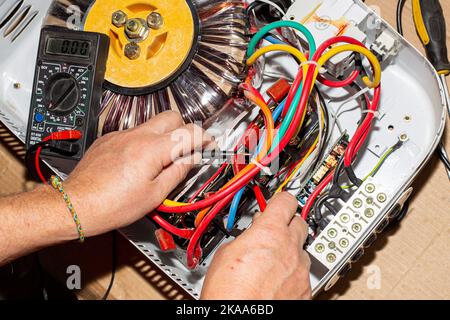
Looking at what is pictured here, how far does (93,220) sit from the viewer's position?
933 mm

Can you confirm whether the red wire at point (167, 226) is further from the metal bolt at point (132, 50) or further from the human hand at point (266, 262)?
the metal bolt at point (132, 50)

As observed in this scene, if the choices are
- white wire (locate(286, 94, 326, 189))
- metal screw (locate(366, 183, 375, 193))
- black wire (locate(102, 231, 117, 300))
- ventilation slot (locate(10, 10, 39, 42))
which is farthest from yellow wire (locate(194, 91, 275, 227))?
ventilation slot (locate(10, 10, 39, 42))

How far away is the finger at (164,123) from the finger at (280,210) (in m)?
0.21

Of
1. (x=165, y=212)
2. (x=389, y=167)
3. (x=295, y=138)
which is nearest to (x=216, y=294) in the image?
(x=165, y=212)

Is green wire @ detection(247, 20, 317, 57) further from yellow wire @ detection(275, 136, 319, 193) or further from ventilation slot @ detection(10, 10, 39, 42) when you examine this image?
ventilation slot @ detection(10, 10, 39, 42)

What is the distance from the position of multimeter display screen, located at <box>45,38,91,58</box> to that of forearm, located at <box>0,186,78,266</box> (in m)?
0.26

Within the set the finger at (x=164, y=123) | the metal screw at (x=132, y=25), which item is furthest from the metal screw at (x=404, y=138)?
the metal screw at (x=132, y=25)

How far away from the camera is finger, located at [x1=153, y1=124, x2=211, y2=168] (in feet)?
3.09

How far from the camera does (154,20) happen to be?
1044 millimetres

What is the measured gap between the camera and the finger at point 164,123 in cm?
97

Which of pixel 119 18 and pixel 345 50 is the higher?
pixel 345 50

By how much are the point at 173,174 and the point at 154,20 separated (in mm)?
294

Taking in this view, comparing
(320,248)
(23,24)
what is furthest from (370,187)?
(23,24)

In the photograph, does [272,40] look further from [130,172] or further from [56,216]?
[56,216]
